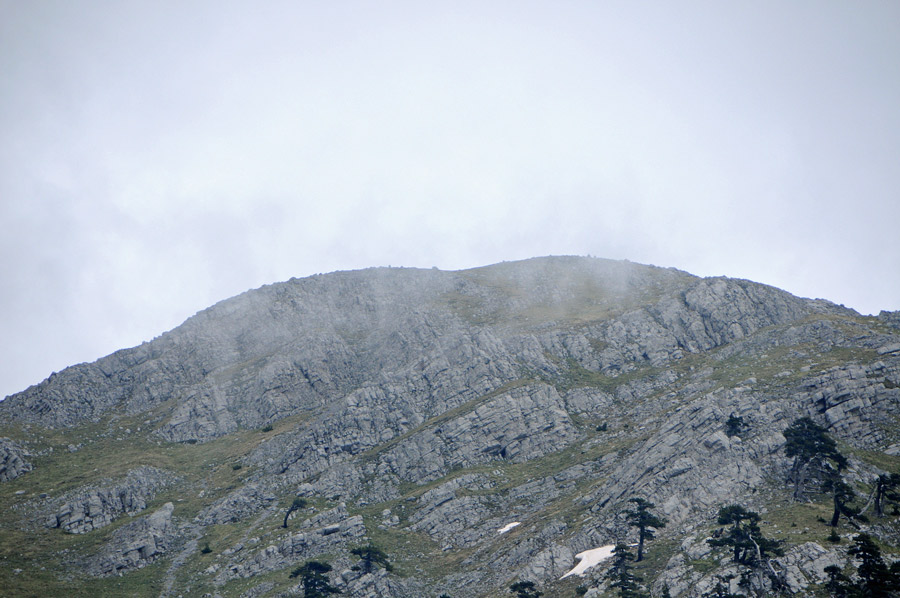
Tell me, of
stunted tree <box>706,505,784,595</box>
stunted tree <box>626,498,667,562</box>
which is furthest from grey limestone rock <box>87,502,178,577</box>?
stunted tree <box>706,505,784,595</box>

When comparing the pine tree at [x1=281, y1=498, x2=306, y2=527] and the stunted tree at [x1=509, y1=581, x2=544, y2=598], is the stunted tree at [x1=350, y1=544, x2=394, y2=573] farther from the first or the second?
the stunted tree at [x1=509, y1=581, x2=544, y2=598]

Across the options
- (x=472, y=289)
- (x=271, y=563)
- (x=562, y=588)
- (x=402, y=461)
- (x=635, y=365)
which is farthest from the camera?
(x=472, y=289)

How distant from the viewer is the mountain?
64312 mm

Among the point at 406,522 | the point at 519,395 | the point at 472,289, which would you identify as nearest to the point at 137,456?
the point at 406,522

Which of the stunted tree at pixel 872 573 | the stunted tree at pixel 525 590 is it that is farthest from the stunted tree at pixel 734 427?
the stunted tree at pixel 525 590

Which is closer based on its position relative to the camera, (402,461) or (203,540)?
(203,540)

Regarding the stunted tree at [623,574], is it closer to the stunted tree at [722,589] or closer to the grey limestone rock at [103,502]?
the stunted tree at [722,589]

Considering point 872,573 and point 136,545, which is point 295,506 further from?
point 872,573

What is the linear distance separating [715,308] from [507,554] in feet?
225

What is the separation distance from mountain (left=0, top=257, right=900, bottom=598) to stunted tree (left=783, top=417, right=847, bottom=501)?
1084 mm

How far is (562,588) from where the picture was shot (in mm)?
58594

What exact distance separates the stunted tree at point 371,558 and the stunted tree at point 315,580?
3.72 metres

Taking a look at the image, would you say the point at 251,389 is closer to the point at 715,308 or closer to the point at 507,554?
the point at 507,554

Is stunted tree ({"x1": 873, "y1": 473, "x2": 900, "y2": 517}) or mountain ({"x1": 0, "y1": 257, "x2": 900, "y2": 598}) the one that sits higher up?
mountain ({"x1": 0, "y1": 257, "x2": 900, "y2": 598})
